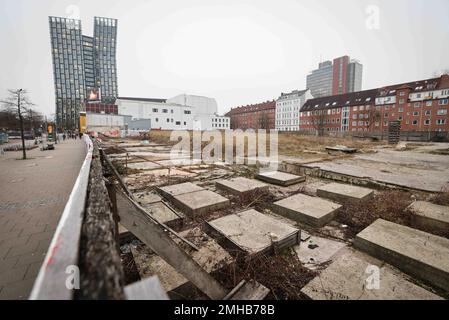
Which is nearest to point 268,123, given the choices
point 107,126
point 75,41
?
point 107,126

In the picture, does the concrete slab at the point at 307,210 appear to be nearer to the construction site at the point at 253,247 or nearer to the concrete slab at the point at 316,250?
the construction site at the point at 253,247

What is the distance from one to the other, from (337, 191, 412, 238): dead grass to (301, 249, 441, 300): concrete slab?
73 cm

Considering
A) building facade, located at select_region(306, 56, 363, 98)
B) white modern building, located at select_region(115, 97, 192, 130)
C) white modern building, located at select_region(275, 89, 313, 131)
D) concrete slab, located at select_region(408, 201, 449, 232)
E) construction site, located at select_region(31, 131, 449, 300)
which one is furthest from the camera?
building facade, located at select_region(306, 56, 363, 98)

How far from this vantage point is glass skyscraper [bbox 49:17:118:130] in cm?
8631

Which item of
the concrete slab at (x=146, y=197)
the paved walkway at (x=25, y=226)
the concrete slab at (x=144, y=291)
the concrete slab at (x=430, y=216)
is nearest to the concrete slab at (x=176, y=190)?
the concrete slab at (x=146, y=197)

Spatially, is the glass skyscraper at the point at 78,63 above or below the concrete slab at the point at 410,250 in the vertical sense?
above

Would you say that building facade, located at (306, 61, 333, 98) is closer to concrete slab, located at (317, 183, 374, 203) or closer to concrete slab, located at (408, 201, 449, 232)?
concrete slab, located at (317, 183, 374, 203)

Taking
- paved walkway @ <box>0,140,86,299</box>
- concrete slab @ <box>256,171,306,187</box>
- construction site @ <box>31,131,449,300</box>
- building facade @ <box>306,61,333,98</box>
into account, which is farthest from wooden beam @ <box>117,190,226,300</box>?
building facade @ <box>306,61,333,98</box>

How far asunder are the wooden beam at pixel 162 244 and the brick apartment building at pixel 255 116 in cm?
7530

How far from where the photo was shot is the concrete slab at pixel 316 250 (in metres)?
2.13

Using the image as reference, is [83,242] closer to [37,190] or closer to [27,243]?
[27,243]

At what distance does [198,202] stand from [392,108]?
2338 inches

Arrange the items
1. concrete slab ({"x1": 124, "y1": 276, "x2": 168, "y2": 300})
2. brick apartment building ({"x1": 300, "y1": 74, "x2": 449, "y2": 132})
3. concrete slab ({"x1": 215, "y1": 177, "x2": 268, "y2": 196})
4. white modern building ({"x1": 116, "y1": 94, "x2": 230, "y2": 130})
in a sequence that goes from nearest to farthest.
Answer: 1. concrete slab ({"x1": 124, "y1": 276, "x2": 168, "y2": 300})
2. concrete slab ({"x1": 215, "y1": 177, "x2": 268, "y2": 196})
3. brick apartment building ({"x1": 300, "y1": 74, "x2": 449, "y2": 132})
4. white modern building ({"x1": 116, "y1": 94, "x2": 230, "y2": 130})
